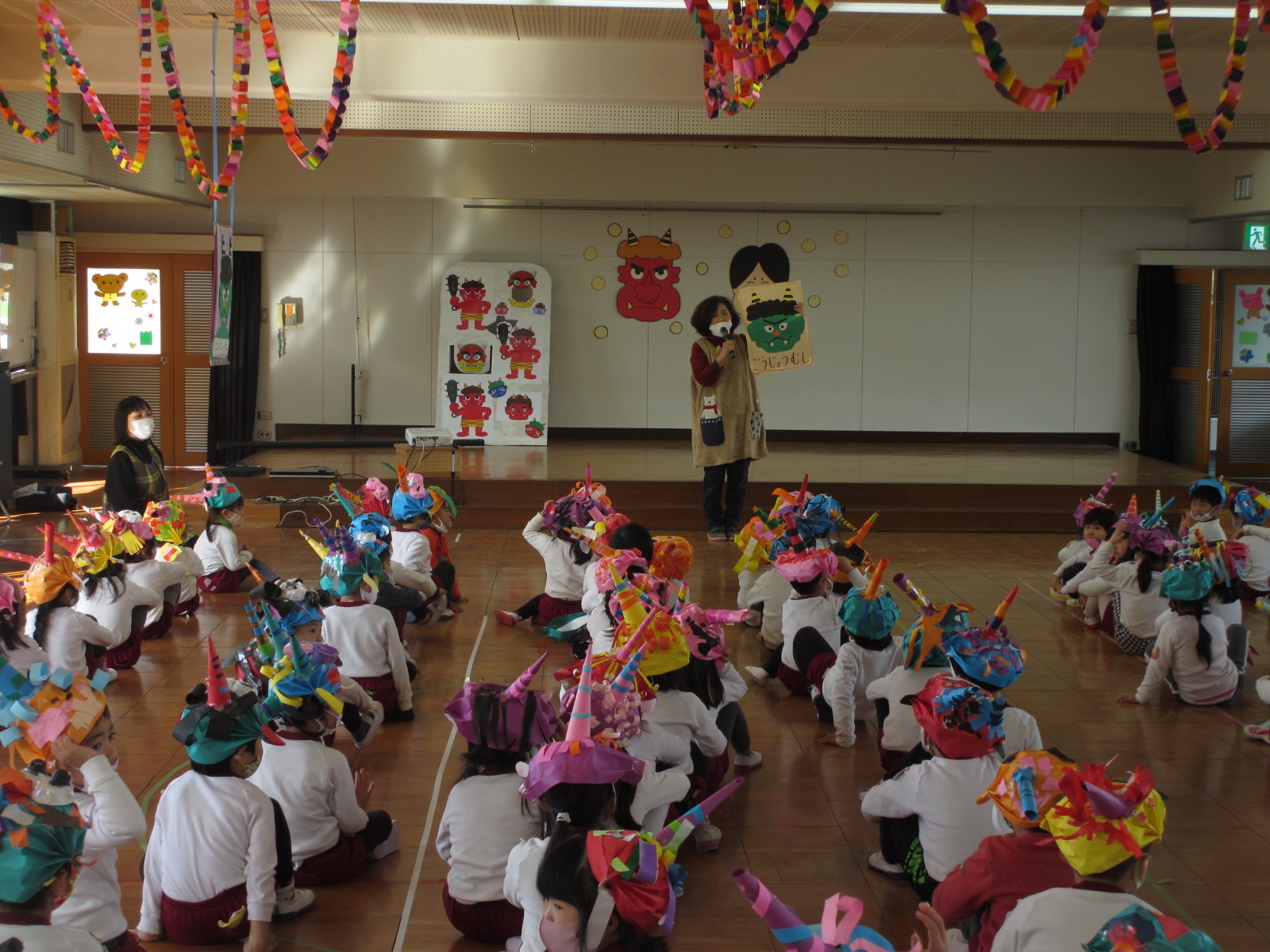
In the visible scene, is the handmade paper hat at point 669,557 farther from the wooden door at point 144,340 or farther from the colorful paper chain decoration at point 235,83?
the wooden door at point 144,340

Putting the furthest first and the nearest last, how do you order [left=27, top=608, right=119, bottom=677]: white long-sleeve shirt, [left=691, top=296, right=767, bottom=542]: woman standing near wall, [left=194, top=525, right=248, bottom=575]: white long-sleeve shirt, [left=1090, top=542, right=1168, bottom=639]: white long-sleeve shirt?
[left=691, top=296, right=767, bottom=542]: woman standing near wall
[left=194, top=525, right=248, bottom=575]: white long-sleeve shirt
[left=1090, top=542, right=1168, bottom=639]: white long-sleeve shirt
[left=27, top=608, right=119, bottom=677]: white long-sleeve shirt

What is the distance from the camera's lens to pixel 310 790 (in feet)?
10.9

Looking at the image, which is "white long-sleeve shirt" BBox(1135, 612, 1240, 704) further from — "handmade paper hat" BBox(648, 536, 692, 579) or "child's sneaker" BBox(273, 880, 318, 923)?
"child's sneaker" BBox(273, 880, 318, 923)

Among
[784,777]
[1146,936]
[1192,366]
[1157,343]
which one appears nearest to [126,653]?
[784,777]

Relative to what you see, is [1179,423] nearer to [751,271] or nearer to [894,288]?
[894,288]

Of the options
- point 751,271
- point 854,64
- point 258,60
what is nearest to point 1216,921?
point 854,64

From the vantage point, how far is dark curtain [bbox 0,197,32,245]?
34.0 feet

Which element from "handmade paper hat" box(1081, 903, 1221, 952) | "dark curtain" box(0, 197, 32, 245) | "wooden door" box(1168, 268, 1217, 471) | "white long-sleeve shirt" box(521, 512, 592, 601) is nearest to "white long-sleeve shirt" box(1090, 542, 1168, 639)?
"white long-sleeve shirt" box(521, 512, 592, 601)

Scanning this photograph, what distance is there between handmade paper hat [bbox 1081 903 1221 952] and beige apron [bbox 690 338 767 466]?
6480mm

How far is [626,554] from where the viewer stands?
4652 mm

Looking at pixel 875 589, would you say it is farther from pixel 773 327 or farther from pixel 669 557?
pixel 773 327

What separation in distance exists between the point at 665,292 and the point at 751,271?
3.01ft

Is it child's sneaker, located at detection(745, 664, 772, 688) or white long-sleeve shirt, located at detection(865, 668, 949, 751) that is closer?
white long-sleeve shirt, located at detection(865, 668, 949, 751)

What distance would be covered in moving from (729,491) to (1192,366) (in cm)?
588
